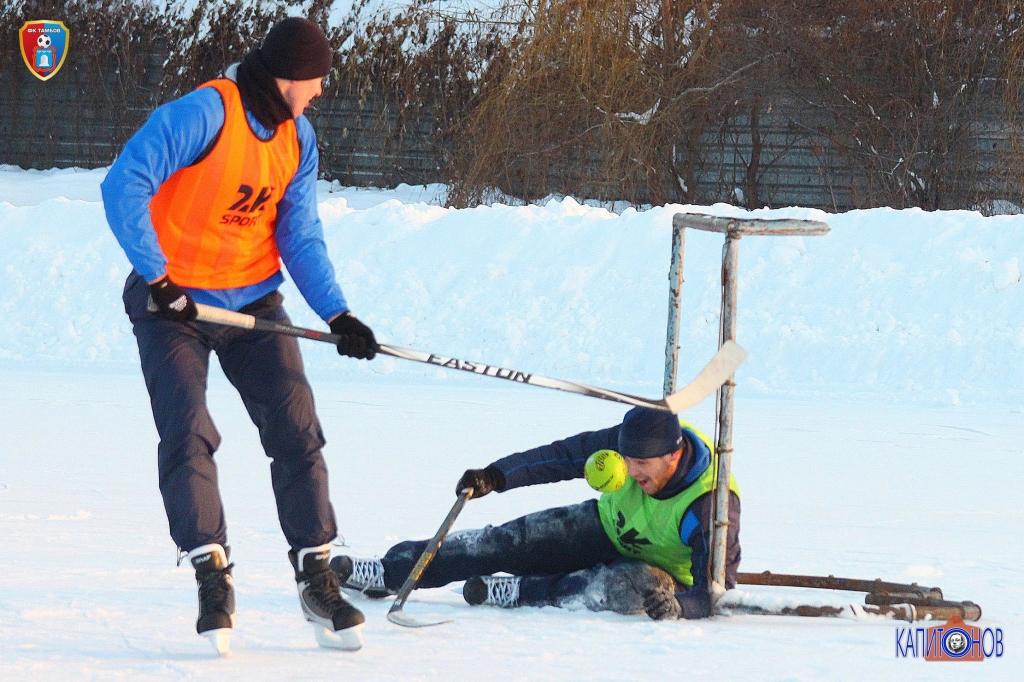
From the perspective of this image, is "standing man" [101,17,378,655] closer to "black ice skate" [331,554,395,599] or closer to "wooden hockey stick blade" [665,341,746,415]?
"black ice skate" [331,554,395,599]

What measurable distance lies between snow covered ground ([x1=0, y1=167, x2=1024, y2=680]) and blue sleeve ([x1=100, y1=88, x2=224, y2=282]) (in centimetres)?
83

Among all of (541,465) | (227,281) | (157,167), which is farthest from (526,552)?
(157,167)

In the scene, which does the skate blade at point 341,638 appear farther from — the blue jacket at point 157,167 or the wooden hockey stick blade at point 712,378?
the wooden hockey stick blade at point 712,378

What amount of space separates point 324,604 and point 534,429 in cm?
336

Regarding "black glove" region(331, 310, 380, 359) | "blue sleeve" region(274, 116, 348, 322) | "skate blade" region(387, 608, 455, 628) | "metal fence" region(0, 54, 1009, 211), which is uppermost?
"metal fence" region(0, 54, 1009, 211)

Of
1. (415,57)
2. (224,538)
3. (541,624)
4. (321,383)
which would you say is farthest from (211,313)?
(415,57)

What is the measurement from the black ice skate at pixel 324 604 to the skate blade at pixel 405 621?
0.19m

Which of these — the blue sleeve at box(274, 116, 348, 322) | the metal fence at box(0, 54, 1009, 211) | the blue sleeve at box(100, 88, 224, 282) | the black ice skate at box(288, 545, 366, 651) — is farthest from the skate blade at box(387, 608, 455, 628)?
the metal fence at box(0, 54, 1009, 211)

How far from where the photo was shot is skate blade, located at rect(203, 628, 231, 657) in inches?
105

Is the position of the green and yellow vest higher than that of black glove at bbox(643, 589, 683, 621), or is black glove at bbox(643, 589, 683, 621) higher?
the green and yellow vest

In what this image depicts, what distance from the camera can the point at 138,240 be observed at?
2.67 m

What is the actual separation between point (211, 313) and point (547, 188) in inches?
372

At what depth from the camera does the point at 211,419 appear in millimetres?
2838

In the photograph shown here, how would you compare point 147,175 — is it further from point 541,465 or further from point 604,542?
point 604,542
